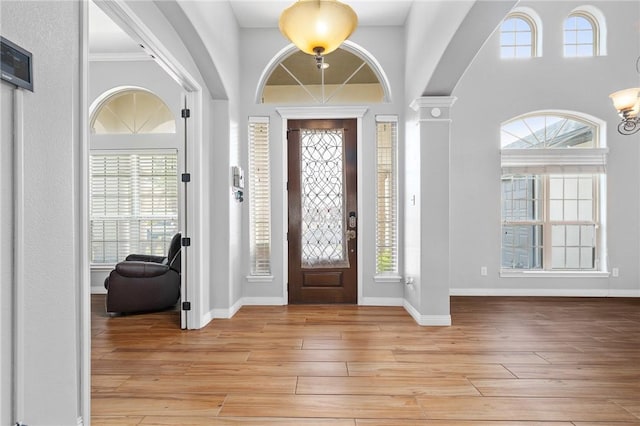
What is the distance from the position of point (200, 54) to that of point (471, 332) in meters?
3.71

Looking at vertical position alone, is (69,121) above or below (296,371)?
above

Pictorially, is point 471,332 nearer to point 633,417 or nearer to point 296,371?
point 633,417

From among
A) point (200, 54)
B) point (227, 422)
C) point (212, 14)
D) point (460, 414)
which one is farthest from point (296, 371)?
point (212, 14)

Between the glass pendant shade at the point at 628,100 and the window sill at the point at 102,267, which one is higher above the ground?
the glass pendant shade at the point at 628,100

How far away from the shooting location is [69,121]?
6.08 ft

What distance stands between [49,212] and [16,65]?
1.99ft

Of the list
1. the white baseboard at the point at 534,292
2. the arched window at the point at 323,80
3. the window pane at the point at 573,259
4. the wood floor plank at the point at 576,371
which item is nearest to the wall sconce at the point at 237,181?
the arched window at the point at 323,80

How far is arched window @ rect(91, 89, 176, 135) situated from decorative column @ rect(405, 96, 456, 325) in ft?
12.7

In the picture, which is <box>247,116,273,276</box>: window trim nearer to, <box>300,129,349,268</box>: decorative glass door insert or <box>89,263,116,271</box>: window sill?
<box>300,129,349,268</box>: decorative glass door insert

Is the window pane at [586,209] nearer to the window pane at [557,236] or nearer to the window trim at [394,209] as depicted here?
the window pane at [557,236]

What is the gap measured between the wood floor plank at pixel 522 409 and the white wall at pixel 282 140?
8.40 feet

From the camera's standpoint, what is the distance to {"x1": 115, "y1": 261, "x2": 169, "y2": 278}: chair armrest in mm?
4438

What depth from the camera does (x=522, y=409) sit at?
228 centimetres

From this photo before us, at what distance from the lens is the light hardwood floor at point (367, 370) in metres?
2.24
